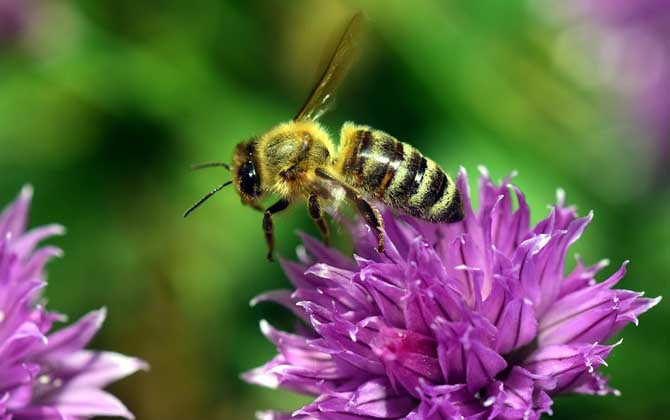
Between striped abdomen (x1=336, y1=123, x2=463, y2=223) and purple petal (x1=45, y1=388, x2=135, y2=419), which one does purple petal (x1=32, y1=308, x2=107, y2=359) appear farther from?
striped abdomen (x1=336, y1=123, x2=463, y2=223)

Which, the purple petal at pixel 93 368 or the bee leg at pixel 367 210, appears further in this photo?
the purple petal at pixel 93 368

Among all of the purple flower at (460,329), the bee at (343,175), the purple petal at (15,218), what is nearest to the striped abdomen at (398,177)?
the bee at (343,175)

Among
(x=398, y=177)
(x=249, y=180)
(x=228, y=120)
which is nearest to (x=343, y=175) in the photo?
(x=398, y=177)

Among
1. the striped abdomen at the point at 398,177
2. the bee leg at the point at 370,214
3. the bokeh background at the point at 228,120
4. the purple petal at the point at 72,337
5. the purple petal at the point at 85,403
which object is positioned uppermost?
the bokeh background at the point at 228,120

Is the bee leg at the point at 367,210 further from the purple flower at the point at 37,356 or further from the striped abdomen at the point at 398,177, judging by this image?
the purple flower at the point at 37,356

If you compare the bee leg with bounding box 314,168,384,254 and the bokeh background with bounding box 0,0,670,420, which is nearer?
the bee leg with bounding box 314,168,384,254

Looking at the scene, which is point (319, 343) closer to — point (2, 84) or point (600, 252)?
point (600, 252)

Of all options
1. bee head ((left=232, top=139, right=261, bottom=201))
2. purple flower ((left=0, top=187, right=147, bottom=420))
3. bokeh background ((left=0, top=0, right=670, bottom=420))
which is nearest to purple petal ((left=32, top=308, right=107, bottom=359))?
purple flower ((left=0, top=187, right=147, bottom=420))
